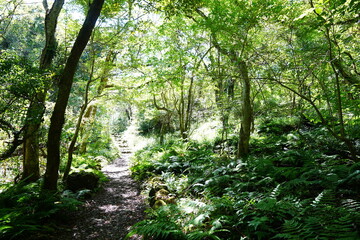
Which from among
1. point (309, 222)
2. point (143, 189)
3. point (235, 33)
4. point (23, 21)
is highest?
point (23, 21)

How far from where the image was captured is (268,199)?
3.04 m

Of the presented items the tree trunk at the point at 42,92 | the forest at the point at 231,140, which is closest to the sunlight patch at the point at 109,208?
the forest at the point at 231,140

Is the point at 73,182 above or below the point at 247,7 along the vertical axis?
below

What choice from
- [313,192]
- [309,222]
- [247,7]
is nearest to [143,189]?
[313,192]

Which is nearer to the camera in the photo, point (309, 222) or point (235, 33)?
point (309, 222)

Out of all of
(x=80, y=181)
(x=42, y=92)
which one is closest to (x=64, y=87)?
(x=42, y=92)

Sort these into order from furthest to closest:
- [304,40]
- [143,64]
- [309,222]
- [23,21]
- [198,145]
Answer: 1. [198,145]
2. [143,64]
3. [23,21]
4. [304,40]
5. [309,222]

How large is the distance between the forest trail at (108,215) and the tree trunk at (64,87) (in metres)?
1.19

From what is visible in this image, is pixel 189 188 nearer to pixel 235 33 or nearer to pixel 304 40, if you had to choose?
pixel 235 33

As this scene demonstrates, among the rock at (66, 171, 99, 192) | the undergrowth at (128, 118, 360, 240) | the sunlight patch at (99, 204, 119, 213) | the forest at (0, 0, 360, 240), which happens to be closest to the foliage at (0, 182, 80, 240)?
the forest at (0, 0, 360, 240)

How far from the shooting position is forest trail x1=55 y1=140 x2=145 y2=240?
174 inches

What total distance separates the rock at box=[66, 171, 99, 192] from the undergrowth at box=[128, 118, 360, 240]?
7.69 feet

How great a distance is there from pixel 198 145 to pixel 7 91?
7815 millimetres

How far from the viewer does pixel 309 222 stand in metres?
2.31
